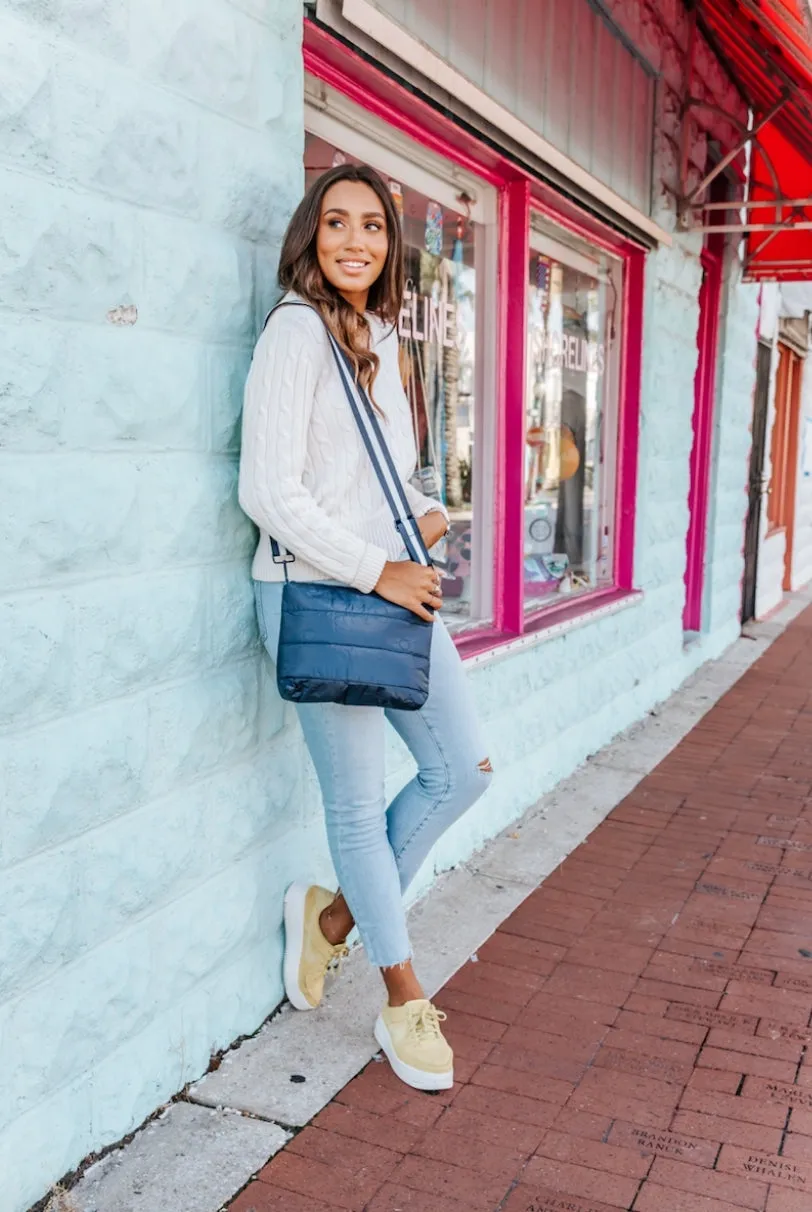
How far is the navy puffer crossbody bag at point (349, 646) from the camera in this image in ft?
7.44

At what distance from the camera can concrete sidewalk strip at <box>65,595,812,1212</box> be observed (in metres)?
2.25

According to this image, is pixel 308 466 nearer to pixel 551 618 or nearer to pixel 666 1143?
pixel 666 1143

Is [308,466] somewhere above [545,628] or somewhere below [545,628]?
above

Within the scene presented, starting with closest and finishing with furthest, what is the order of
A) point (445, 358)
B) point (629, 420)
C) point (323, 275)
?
point (323, 275)
point (445, 358)
point (629, 420)

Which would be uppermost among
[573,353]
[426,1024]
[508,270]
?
[508,270]

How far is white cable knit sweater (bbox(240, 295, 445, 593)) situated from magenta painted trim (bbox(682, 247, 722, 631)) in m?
5.29

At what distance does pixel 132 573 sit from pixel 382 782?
0.77 m

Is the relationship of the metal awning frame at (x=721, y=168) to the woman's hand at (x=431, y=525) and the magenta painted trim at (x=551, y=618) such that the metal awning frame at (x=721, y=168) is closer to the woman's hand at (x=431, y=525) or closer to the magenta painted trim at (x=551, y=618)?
the magenta painted trim at (x=551, y=618)

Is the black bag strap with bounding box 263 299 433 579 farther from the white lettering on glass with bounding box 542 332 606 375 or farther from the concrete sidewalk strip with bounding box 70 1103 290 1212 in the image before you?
the white lettering on glass with bounding box 542 332 606 375

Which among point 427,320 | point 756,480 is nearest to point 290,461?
point 427,320

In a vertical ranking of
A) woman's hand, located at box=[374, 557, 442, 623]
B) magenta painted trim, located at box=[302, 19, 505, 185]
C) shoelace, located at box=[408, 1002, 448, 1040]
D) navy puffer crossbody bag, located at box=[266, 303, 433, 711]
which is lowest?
shoelace, located at box=[408, 1002, 448, 1040]

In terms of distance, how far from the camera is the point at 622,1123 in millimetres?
A: 2463

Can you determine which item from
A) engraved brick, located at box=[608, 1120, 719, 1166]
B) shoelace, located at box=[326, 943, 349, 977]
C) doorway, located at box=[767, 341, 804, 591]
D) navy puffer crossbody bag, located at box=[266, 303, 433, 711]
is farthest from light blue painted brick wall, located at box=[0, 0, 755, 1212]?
doorway, located at box=[767, 341, 804, 591]

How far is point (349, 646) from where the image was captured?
228 cm
